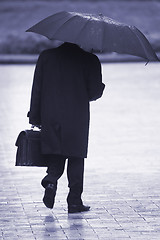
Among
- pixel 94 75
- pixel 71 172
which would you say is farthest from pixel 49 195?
pixel 94 75

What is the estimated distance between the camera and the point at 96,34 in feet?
20.1

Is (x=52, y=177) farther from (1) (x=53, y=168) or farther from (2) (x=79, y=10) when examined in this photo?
(2) (x=79, y=10)

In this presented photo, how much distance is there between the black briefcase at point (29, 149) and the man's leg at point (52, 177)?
0.09 metres

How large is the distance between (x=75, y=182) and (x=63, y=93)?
715mm

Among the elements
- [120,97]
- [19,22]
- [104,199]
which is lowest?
[19,22]

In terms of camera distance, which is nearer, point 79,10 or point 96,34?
point 96,34

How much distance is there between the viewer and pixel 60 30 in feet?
20.3

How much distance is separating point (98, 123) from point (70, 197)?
20.6 ft

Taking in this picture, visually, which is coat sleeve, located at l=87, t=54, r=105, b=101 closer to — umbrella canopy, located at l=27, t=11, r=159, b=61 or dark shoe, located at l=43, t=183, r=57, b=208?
umbrella canopy, located at l=27, t=11, r=159, b=61

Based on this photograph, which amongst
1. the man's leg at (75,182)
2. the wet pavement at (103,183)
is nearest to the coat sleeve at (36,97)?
the man's leg at (75,182)

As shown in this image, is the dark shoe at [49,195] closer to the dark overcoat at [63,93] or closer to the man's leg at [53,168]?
the man's leg at [53,168]

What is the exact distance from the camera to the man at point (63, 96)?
6.26 meters

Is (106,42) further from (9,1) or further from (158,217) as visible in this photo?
(9,1)

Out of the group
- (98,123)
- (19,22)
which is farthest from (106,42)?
(19,22)
